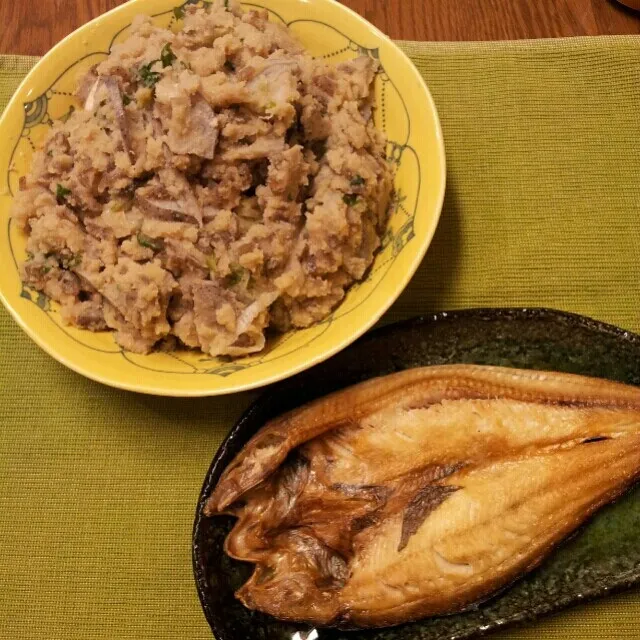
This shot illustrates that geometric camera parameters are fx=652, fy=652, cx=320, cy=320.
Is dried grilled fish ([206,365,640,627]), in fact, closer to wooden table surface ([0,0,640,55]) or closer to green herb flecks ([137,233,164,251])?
green herb flecks ([137,233,164,251])

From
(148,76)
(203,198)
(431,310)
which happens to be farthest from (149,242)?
(431,310)

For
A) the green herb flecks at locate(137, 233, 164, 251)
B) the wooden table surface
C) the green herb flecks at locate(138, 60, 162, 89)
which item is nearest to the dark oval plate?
the green herb flecks at locate(137, 233, 164, 251)

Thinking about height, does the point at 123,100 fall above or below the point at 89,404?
above

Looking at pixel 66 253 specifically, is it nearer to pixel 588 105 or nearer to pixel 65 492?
pixel 65 492

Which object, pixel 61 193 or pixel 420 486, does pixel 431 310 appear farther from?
pixel 61 193

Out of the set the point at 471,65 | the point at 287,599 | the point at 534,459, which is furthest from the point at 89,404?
the point at 471,65

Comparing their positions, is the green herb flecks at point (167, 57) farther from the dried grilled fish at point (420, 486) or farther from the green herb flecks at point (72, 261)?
the dried grilled fish at point (420, 486)
